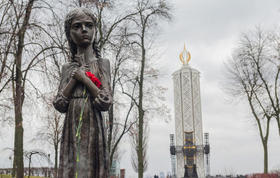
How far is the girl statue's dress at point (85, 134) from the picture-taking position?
384cm

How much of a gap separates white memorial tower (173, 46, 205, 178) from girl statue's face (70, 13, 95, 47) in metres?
34.8

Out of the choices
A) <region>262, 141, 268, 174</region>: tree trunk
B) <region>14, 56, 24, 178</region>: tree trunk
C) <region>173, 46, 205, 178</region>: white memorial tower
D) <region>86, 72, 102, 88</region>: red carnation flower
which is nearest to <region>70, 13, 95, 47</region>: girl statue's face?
<region>86, 72, 102, 88</region>: red carnation flower

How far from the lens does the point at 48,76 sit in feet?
42.0

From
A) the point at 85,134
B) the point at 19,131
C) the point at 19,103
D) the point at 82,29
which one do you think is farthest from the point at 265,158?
the point at 82,29

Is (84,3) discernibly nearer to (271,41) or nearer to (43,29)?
(43,29)

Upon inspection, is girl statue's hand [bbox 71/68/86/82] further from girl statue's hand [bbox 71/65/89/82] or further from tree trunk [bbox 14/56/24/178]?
tree trunk [bbox 14/56/24/178]

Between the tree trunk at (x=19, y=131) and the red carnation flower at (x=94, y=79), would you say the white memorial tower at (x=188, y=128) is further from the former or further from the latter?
the red carnation flower at (x=94, y=79)

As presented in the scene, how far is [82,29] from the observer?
163 inches

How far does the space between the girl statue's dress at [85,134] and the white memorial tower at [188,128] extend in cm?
3486

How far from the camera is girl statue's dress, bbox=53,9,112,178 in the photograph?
3838 mm

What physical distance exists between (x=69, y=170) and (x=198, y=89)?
3639 cm

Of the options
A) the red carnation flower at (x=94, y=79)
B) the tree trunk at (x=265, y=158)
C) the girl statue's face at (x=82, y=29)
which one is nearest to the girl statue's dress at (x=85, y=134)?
the red carnation flower at (x=94, y=79)

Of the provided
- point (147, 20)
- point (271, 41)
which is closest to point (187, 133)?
point (271, 41)

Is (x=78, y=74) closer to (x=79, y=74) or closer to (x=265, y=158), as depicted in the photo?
(x=79, y=74)
